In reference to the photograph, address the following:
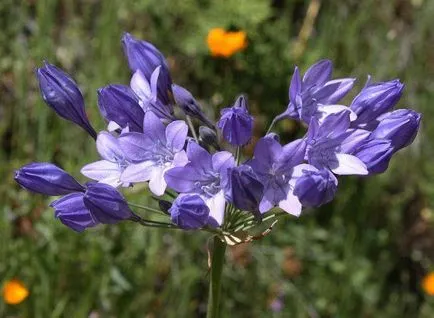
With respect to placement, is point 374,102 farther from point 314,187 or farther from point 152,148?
point 152,148

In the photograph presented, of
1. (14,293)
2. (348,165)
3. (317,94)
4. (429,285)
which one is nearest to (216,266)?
(348,165)

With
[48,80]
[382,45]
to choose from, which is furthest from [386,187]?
[48,80]

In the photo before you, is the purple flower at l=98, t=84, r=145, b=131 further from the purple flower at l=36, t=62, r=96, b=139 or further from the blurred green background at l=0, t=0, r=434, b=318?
the blurred green background at l=0, t=0, r=434, b=318

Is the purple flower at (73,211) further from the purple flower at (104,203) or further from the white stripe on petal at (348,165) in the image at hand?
the white stripe on petal at (348,165)

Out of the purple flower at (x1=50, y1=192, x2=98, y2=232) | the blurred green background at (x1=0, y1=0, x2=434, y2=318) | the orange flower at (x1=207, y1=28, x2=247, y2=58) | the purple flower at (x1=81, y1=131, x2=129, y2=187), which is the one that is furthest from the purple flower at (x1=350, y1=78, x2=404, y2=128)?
the orange flower at (x1=207, y1=28, x2=247, y2=58)

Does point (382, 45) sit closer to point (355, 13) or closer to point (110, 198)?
point (355, 13)

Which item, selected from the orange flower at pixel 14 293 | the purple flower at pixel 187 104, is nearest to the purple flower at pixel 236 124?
the purple flower at pixel 187 104
